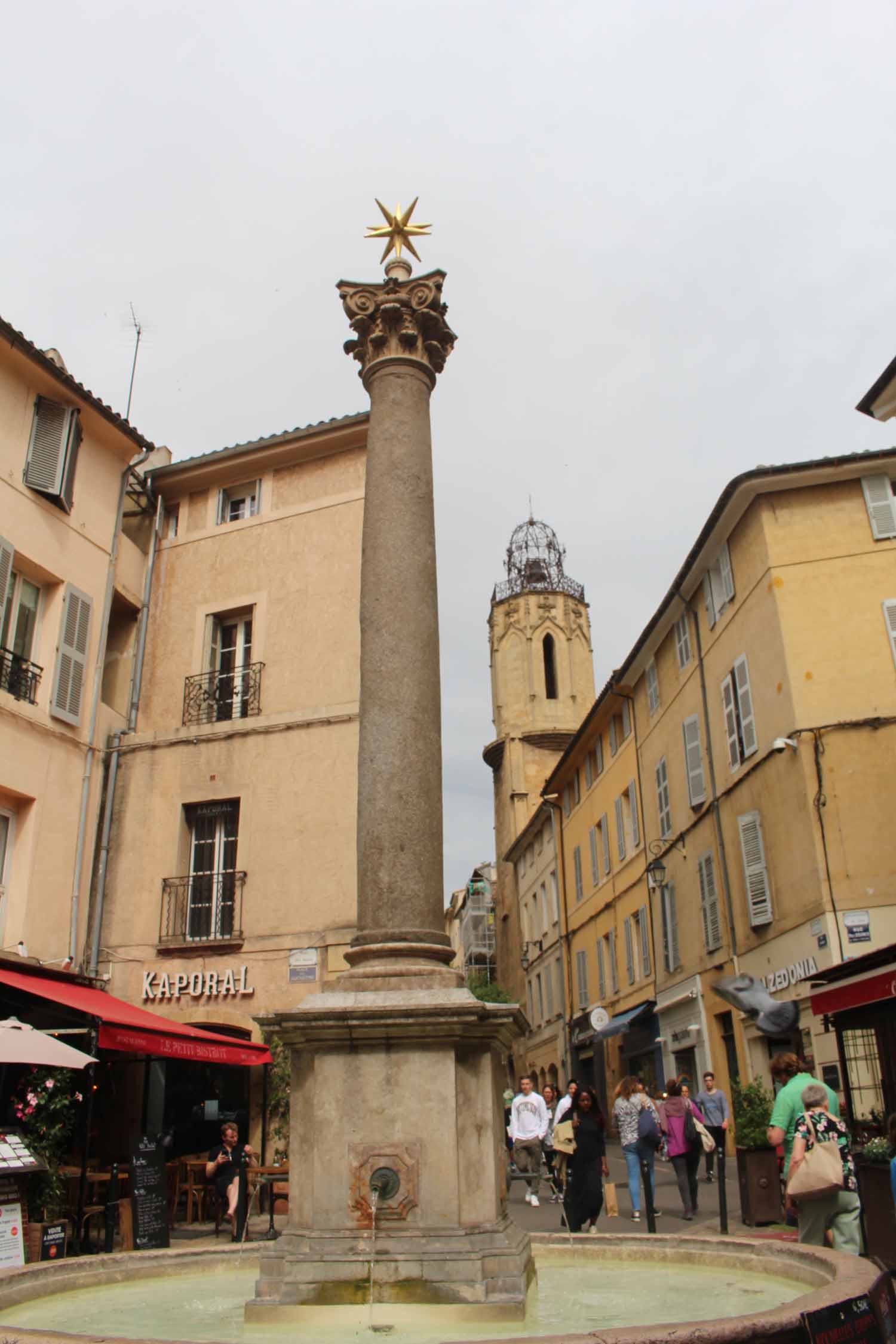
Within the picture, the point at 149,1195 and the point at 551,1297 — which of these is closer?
the point at 551,1297

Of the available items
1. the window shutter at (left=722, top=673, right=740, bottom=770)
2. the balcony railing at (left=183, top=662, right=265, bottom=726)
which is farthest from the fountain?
the window shutter at (left=722, top=673, right=740, bottom=770)

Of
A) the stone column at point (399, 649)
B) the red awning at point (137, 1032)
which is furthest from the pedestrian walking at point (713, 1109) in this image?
the stone column at point (399, 649)

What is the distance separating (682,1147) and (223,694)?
8.80 meters

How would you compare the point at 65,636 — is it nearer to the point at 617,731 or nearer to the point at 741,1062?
the point at 741,1062

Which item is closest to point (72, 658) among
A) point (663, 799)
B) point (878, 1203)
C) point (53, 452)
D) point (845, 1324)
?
point (53, 452)

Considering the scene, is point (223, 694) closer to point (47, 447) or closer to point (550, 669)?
point (47, 447)

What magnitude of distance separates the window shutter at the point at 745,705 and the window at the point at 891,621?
2373 mm

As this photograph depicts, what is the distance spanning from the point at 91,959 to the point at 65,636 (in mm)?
4375

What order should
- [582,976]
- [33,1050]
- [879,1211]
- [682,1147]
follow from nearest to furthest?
[879,1211] < [33,1050] < [682,1147] < [582,976]

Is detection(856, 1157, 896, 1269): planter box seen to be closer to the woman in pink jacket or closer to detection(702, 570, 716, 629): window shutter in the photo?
the woman in pink jacket

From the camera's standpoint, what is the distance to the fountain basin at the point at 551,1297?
13.2 feet

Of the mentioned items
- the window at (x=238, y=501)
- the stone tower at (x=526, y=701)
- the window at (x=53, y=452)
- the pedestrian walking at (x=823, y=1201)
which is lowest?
the pedestrian walking at (x=823, y=1201)

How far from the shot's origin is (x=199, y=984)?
14.8 metres

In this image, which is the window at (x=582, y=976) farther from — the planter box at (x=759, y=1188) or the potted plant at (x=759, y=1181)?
the planter box at (x=759, y=1188)
